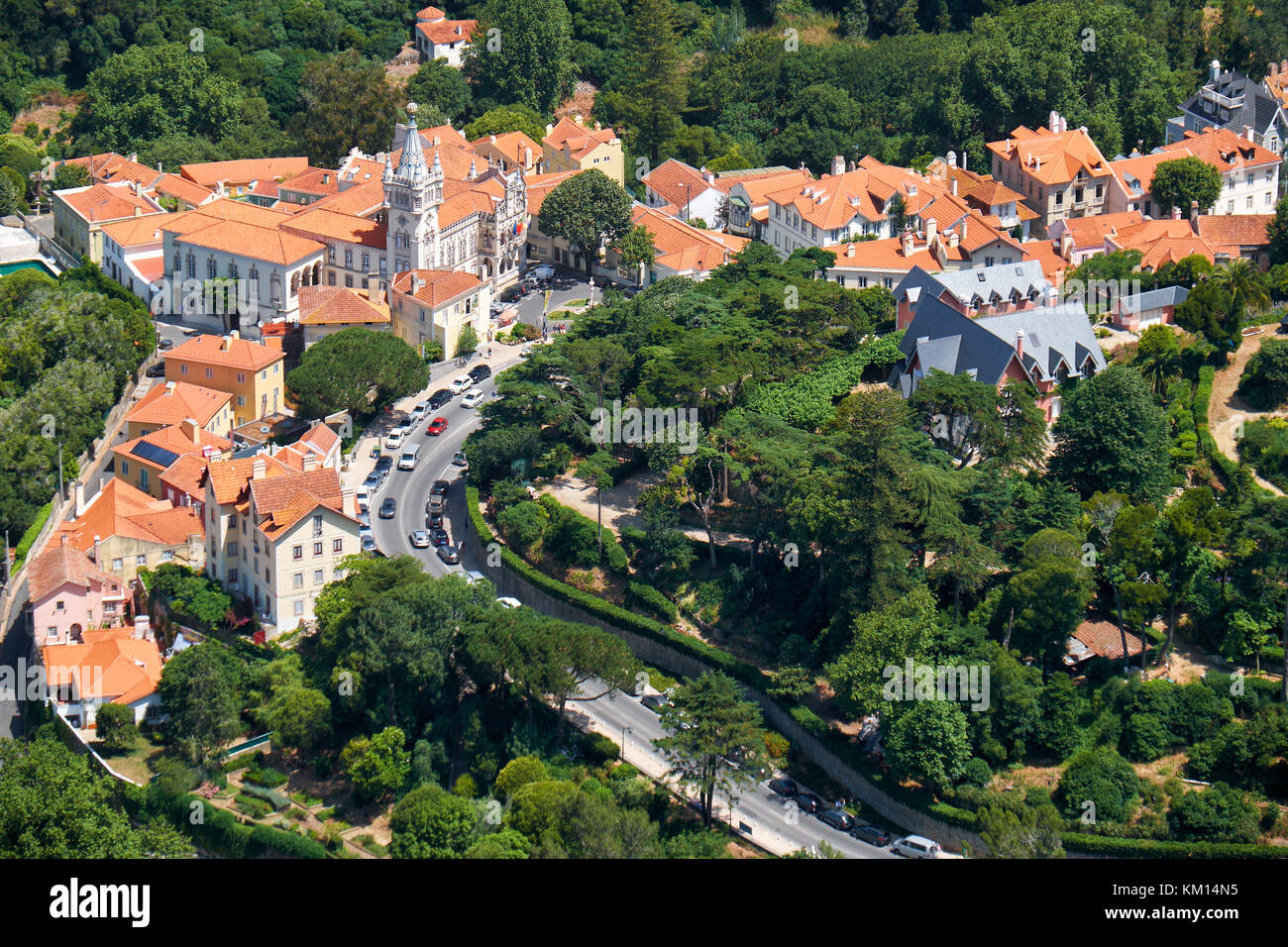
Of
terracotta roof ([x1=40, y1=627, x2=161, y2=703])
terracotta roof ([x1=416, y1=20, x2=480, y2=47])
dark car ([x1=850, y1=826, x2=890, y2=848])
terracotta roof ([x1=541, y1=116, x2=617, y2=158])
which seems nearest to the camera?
dark car ([x1=850, y1=826, x2=890, y2=848])

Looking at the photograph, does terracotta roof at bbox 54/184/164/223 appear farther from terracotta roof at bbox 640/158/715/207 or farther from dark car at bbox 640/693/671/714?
dark car at bbox 640/693/671/714

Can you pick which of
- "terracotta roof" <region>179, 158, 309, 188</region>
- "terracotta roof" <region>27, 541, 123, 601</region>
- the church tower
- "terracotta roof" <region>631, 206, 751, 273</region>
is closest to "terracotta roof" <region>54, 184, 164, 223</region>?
"terracotta roof" <region>179, 158, 309, 188</region>

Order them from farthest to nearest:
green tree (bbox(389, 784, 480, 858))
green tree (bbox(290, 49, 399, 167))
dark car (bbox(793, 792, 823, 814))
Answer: green tree (bbox(290, 49, 399, 167))
dark car (bbox(793, 792, 823, 814))
green tree (bbox(389, 784, 480, 858))

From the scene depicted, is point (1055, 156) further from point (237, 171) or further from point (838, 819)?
point (838, 819)

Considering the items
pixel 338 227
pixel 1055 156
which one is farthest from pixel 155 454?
pixel 1055 156

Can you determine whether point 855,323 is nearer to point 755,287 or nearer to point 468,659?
point 755,287

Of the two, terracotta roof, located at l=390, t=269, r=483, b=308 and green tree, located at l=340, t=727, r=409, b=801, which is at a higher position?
terracotta roof, located at l=390, t=269, r=483, b=308
